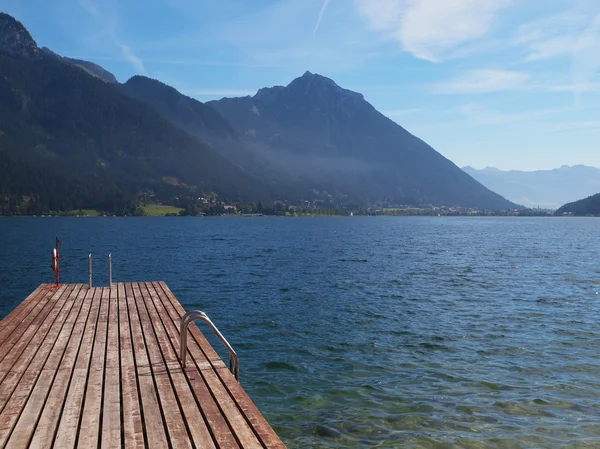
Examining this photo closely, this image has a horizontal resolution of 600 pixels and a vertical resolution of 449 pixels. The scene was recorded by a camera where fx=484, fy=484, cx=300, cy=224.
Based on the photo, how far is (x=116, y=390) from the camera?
358 inches

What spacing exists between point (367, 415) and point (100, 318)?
902 centimetres

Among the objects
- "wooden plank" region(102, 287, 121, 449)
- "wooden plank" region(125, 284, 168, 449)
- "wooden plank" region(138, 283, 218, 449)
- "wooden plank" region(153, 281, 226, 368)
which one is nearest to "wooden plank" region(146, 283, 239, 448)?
"wooden plank" region(138, 283, 218, 449)

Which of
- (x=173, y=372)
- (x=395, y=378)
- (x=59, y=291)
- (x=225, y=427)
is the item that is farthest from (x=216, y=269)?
(x=225, y=427)

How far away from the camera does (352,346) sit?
19.8m

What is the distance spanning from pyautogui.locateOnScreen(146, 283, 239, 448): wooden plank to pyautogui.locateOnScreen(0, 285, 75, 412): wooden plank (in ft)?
9.11

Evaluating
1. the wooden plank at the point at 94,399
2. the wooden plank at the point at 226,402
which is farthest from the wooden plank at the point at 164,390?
the wooden plank at the point at 94,399

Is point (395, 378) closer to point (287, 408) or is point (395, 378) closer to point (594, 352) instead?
point (287, 408)

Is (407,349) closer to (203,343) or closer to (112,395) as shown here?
(203,343)

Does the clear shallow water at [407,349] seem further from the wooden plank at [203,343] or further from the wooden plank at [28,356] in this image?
the wooden plank at [28,356]

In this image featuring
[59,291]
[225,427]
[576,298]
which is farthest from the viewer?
[576,298]

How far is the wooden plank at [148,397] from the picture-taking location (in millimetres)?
7059

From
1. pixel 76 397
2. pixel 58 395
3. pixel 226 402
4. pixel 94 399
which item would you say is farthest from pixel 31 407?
pixel 226 402

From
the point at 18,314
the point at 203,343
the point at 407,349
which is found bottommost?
the point at 407,349

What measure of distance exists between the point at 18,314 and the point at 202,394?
10.5 m
